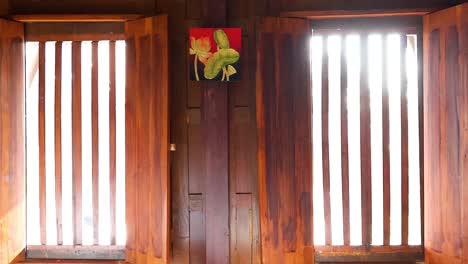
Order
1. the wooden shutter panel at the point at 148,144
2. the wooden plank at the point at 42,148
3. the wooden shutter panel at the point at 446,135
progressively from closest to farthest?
the wooden shutter panel at the point at 446,135
the wooden shutter panel at the point at 148,144
the wooden plank at the point at 42,148

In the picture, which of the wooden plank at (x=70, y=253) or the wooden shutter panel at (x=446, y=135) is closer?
the wooden shutter panel at (x=446, y=135)

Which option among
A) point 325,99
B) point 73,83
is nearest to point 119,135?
point 73,83

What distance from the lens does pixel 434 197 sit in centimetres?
329

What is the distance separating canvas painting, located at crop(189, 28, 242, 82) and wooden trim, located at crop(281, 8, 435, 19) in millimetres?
491

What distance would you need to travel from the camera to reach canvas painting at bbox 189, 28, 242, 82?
3.40m

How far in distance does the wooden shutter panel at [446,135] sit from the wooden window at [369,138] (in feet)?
0.58

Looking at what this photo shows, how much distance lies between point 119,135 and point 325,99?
5.81ft

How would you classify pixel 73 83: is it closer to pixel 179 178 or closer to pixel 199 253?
pixel 179 178

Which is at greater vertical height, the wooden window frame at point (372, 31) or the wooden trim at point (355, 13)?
the wooden trim at point (355, 13)

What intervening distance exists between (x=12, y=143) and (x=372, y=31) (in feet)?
10.2

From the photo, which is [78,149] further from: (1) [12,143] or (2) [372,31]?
(2) [372,31]

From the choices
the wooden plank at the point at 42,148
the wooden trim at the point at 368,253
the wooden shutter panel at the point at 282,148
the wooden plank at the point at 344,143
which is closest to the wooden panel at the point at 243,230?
the wooden shutter panel at the point at 282,148

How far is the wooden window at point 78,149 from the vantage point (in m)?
3.59

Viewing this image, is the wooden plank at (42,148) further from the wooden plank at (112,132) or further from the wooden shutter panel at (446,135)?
the wooden shutter panel at (446,135)
